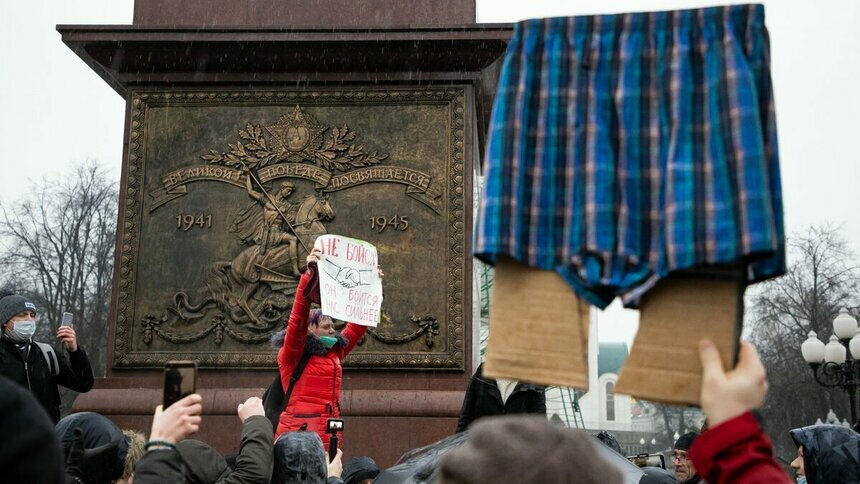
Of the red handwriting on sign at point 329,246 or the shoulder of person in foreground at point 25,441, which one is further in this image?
the red handwriting on sign at point 329,246

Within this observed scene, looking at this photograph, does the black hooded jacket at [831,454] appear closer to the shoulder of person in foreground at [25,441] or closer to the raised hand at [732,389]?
→ the raised hand at [732,389]

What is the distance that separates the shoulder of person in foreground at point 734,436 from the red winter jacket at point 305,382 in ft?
15.1

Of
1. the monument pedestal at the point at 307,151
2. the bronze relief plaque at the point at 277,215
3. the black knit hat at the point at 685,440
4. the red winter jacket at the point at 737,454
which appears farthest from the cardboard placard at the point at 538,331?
the bronze relief plaque at the point at 277,215

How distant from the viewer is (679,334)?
2.59 m

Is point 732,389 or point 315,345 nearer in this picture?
point 732,389

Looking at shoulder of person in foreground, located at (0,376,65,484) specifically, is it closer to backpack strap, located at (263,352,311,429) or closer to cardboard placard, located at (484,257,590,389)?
cardboard placard, located at (484,257,590,389)

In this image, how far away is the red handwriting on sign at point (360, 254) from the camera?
698 centimetres

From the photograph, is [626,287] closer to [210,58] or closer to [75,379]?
[75,379]

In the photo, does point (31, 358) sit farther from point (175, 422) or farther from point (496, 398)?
point (175, 422)

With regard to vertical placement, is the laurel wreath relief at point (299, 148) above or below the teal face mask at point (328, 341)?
above

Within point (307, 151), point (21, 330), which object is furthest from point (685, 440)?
point (307, 151)

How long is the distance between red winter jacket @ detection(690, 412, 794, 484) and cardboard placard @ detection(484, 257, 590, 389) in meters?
0.61

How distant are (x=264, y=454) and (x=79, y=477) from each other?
0.68 metres

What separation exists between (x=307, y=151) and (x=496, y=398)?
15.7 feet
